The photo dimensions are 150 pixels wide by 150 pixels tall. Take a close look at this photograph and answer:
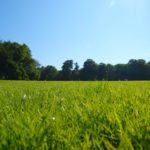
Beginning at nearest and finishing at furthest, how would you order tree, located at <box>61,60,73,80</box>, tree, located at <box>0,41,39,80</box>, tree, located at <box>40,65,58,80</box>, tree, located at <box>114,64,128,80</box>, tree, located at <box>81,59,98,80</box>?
1. tree, located at <box>0,41,39,80</box>
2. tree, located at <box>114,64,128,80</box>
3. tree, located at <box>61,60,73,80</box>
4. tree, located at <box>81,59,98,80</box>
5. tree, located at <box>40,65,58,80</box>

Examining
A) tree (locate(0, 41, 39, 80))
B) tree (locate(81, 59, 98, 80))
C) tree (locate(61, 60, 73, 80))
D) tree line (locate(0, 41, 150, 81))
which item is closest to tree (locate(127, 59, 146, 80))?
tree line (locate(0, 41, 150, 81))

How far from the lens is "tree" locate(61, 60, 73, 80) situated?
426 feet

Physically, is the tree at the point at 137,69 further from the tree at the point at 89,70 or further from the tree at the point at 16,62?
the tree at the point at 16,62

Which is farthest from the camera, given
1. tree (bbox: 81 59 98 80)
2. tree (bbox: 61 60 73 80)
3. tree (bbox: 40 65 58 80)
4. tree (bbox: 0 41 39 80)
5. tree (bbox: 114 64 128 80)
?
tree (bbox: 40 65 58 80)

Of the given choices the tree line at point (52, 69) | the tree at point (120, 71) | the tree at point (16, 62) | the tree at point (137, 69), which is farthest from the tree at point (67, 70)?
the tree at point (137, 69)

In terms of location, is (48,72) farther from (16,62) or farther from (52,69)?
(16,62)

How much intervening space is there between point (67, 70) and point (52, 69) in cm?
575

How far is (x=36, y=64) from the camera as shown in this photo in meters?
111

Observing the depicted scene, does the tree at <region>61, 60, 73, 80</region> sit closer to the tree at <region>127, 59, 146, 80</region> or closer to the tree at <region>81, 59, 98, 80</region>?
the tree at <region>81, 59, 98, 80</region>

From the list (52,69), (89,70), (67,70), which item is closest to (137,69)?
(89,70)

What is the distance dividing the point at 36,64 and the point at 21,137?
4326 inches

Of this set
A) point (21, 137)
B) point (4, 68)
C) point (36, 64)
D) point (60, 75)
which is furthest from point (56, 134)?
point (60, 75)

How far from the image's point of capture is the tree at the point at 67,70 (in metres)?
130

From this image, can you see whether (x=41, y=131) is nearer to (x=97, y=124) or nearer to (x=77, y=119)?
(x=97, y=124)
